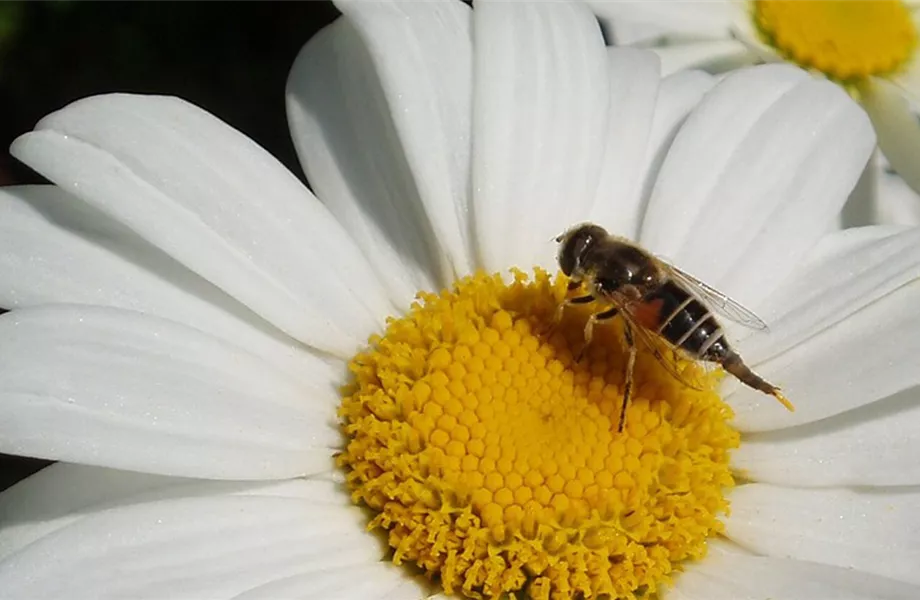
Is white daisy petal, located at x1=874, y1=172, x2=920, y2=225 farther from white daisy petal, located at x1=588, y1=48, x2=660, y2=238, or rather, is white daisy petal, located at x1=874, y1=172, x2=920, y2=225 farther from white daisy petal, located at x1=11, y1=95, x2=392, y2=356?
white daisy petal, located at x1=11, y1=95, x2=392, y2=356

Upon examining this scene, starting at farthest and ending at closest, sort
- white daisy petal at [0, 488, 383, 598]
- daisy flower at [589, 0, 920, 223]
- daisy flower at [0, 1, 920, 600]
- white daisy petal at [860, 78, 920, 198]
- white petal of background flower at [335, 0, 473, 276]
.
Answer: daisy flower at [589, 0, 920, 223], white daisy petal at [860, 78, 920, 198], white petal of background flower at [335, 0, 473, 276], daisy flower at [0, 1, 920, 600], white daisy petal at [0, 488, 383, 598]

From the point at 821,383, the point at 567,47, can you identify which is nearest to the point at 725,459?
the point at 821,383

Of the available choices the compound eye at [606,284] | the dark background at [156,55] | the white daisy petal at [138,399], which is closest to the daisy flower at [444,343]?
the white daisy petal at [138,399]

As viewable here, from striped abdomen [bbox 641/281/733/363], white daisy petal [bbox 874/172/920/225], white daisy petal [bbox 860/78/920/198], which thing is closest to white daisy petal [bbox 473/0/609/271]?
striped abdomen [bbox 641/281/733/363]

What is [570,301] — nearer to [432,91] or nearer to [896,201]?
[432,91]

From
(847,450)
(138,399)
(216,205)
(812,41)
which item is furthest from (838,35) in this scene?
(138,399)
